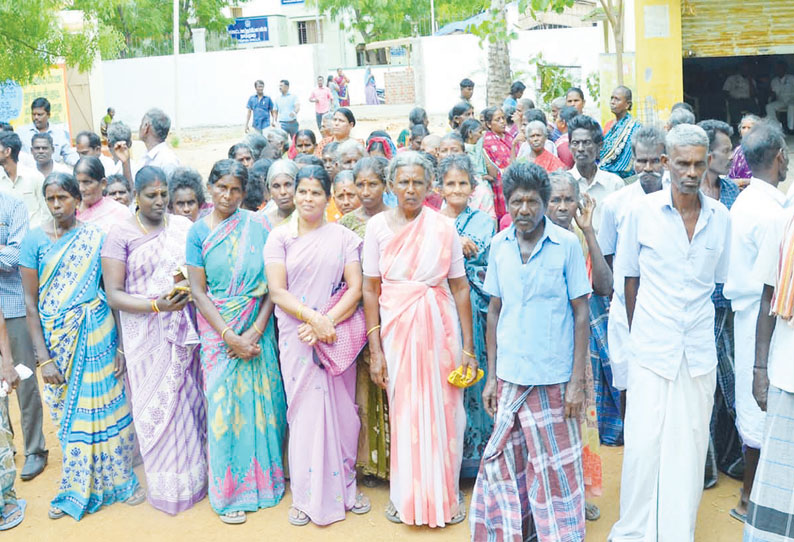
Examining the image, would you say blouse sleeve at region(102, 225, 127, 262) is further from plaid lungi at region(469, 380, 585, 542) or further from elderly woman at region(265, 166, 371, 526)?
plaid lungi at region(469, 380, 585, 542)

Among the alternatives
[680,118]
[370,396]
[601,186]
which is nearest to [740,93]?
[680,118]

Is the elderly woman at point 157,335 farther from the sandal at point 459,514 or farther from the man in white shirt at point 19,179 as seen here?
the man in white shirt at point 19,179

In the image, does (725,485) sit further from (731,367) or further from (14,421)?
(14,421)

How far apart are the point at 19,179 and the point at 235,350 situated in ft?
11.2

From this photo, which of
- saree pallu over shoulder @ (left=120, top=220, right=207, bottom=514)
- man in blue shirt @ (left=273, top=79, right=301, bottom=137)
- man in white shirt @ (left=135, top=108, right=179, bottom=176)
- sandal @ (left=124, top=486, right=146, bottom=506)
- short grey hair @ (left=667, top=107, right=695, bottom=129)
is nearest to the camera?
saree pallu over shoulder @ (left=120, top=220, right=207, bottom=514)

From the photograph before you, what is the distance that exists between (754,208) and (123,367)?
3587mm

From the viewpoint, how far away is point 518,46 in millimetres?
26484

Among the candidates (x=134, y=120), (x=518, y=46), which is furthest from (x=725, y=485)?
(x=134, y=120)

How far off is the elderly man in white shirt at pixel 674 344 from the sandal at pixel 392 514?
1.27m

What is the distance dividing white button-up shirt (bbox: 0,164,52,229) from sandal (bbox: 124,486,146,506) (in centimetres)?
285

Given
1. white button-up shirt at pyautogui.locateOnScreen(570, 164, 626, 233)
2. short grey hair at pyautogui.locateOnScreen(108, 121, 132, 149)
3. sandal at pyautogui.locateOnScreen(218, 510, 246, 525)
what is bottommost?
sandal at pyautogui.locateOnScreen(218, 510, 246, 525)

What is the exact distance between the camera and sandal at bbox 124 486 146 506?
207 inches

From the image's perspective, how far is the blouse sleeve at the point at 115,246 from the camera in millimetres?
5016

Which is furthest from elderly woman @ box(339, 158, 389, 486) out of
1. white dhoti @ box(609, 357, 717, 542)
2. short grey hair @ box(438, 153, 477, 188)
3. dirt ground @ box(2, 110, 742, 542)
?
white dhoti @ box(609, 357, 717, 542)
